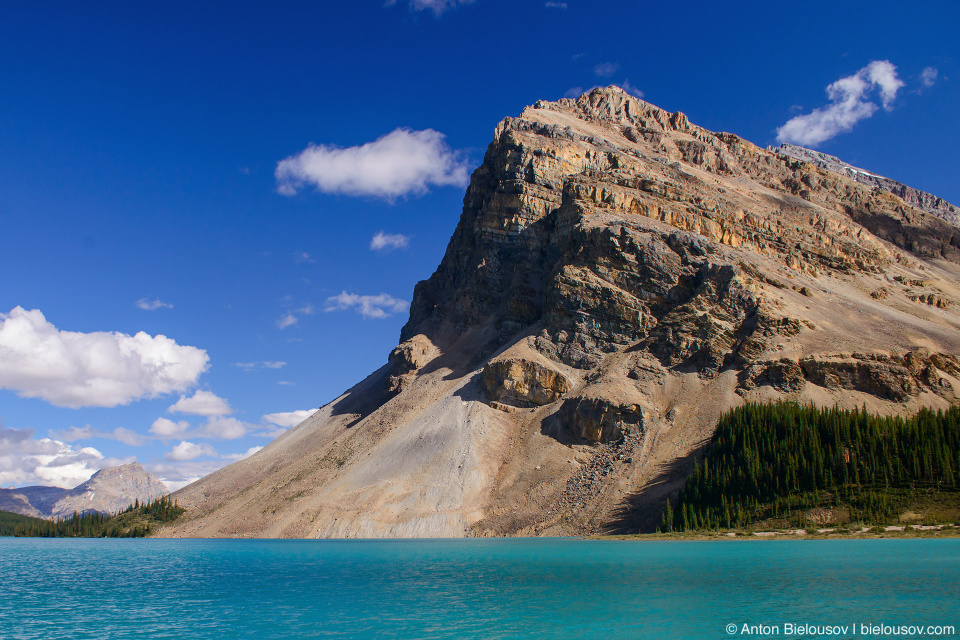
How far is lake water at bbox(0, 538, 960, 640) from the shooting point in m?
24.9

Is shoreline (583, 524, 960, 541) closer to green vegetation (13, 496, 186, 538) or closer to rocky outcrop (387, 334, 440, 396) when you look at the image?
rocky outcrop (387, 334, 440, 396)

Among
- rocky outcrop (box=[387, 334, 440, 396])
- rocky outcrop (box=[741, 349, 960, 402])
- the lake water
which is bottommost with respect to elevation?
the lake water

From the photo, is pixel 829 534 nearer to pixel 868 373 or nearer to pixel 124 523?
pixel 868 373

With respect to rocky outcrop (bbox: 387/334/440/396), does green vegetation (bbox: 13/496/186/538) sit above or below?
below

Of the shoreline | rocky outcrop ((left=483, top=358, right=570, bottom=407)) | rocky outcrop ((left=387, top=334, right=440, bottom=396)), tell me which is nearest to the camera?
the shoreline

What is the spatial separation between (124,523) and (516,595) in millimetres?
118861

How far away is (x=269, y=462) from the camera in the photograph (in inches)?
4980

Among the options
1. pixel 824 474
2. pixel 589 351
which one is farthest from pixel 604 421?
pixel 824 474

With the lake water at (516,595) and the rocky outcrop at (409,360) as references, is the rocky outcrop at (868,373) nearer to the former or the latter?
the lake water at (516,595)

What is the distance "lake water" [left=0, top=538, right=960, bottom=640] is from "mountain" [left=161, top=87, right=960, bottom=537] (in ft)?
116

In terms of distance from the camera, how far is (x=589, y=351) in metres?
113

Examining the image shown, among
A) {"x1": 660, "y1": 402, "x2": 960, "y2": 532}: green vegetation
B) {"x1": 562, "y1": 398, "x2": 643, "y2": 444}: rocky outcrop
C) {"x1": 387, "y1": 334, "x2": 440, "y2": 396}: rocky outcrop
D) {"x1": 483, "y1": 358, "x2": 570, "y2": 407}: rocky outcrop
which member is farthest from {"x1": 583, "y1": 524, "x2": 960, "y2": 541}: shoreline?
{"x1": 387, "y1": 334, "x2": 440, "y2": 396}: rocky outcrop

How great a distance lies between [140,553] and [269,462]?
176ft

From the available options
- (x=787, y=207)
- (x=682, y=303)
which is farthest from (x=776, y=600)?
(x=787, y=207)
